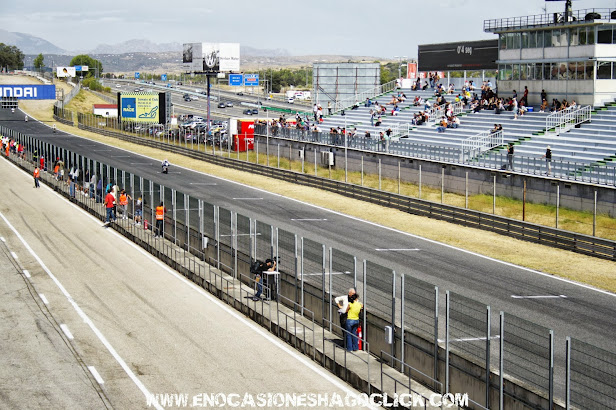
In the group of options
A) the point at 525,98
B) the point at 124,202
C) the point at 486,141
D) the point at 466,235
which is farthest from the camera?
the point at 525,98

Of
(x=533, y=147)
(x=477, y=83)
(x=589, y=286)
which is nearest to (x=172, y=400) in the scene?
(x=589, y=286)

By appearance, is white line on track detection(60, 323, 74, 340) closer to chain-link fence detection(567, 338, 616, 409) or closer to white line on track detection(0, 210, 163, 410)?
white line on track detection(0, 210, 163, 410)

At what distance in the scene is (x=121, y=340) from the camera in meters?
20.7

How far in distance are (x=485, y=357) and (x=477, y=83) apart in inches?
2265

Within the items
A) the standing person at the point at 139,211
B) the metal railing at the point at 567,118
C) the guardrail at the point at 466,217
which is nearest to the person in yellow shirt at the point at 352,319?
the guardrail at the point at 466,217

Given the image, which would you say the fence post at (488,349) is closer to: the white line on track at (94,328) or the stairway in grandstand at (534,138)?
the white line on track at (94,328)

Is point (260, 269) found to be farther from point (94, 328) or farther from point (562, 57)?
point (562, 57)

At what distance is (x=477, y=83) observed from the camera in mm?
70562

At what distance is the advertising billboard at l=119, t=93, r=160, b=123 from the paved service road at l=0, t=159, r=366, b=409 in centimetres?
6788

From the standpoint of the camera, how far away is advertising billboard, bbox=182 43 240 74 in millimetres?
95188

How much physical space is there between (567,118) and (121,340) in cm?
3773

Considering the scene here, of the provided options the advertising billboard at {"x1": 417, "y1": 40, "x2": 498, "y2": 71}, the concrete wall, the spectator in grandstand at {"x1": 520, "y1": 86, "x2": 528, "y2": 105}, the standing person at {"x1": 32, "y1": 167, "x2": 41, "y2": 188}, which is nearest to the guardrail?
the concrete wall

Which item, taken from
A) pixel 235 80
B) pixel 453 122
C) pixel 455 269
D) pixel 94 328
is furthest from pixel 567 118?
pixel 235 80

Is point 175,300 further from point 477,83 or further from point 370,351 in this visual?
point 477,83
